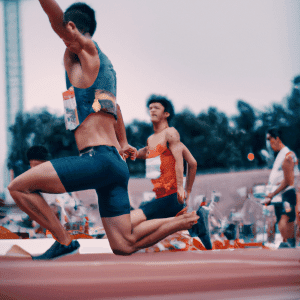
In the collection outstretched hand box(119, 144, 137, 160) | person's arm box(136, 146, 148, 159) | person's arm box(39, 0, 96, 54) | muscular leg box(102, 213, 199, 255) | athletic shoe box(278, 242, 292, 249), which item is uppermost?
person's arm box(39, 0, 96, 54)

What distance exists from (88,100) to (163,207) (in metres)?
1.08

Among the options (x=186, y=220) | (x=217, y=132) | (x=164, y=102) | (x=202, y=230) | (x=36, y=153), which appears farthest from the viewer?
(x=217, y=132)

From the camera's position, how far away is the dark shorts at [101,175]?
1.96m

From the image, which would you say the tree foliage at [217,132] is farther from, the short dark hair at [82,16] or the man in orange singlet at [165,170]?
the short dark hair at [82,16]

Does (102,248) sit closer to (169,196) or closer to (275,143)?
(169,196)

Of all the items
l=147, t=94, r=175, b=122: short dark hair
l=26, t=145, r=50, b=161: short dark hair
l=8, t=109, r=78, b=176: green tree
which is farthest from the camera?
l=8, t=109, r=78, b=176: green tree

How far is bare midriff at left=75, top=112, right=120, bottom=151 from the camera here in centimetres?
209

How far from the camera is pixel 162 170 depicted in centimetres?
286

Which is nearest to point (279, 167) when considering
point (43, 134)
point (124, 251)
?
point (124, 251)

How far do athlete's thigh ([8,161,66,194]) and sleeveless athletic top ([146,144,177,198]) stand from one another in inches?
41.0

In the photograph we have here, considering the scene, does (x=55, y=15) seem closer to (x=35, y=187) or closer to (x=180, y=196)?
(x=35, y=187)

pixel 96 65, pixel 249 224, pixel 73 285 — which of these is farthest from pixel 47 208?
pixel 249 224

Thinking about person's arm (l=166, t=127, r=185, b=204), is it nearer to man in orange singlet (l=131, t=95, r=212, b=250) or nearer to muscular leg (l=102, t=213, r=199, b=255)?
man in orange singlet (l=131, t=95, r=212, b=250)

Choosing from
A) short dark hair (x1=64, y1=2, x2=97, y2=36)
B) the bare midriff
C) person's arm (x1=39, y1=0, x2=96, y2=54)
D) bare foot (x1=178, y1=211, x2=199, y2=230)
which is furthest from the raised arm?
bare foot (x1=178, y1=211, x2=199, y2=230)
